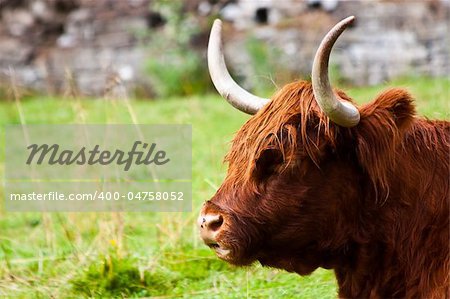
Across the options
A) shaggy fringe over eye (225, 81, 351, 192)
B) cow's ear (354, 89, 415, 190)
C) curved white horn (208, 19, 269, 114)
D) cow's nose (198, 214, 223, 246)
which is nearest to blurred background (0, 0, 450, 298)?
curved white horn (208, 19, 269, 114)

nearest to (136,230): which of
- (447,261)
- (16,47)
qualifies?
(447,261)

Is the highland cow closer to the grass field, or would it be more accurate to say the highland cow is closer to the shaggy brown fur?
the shaggy brown fur

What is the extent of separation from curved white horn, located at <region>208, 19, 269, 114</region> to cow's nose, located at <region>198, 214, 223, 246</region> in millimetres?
677

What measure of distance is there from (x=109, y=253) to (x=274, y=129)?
175 centimetres

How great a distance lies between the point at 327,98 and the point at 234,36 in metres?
10.9

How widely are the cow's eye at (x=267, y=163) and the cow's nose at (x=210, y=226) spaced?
264 millimetres

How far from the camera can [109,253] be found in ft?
16.5

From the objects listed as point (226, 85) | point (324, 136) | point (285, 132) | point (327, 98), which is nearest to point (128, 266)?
point (226, 85)

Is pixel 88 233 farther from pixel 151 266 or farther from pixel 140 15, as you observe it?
pixel 140 15

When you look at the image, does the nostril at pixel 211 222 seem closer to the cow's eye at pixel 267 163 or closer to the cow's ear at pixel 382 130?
the cow's eye at pixel 267 163

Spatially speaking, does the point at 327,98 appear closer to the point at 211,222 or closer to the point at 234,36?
the point at 211,222

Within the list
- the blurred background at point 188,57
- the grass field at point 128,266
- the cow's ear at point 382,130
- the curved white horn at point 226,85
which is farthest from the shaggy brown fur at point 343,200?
the blurred background at point 188,57

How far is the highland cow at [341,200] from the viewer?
3.62m

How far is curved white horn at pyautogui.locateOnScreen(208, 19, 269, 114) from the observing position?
13.5ft
